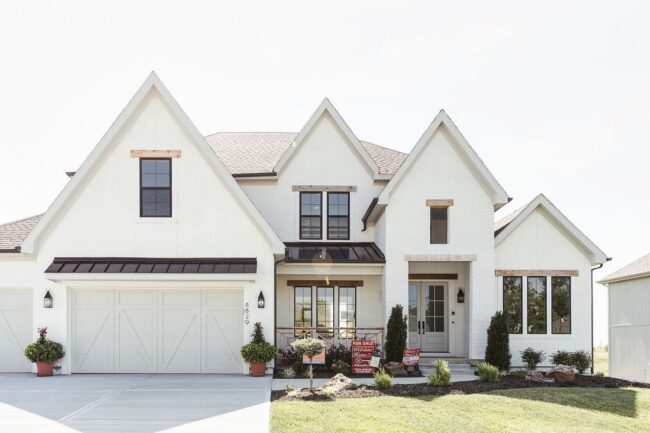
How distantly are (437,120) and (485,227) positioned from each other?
3945mm

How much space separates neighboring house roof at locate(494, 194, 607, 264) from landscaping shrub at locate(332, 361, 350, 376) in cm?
679

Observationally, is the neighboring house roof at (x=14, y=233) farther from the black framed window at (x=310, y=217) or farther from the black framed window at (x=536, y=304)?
the black framed window at (x=536, y=304)

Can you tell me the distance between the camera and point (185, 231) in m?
18.3

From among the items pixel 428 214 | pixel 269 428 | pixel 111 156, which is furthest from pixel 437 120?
pixel 269 428

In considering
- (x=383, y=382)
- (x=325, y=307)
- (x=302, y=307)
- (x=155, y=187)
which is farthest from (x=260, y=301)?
(x=383, y=382)

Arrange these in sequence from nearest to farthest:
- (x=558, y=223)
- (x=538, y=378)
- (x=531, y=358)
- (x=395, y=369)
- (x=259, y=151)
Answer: (x=538, y=378)
(x=395, y=369)
(x=531, y=358)
(x=558, y=223)
(x=259, y=151)

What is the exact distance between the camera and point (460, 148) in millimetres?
19922

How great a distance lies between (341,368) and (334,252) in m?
4.64

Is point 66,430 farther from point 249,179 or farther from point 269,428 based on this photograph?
point 249,179

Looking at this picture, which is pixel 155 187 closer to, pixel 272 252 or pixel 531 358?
pixel 272 252

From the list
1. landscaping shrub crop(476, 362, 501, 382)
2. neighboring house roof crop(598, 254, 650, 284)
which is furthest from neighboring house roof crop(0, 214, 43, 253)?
neighboring house roof crop(598, 254, 650, 284)

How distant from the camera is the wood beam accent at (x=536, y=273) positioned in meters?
20.4

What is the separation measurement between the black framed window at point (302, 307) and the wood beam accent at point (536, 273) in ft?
22.1

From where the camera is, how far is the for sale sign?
17.8m
